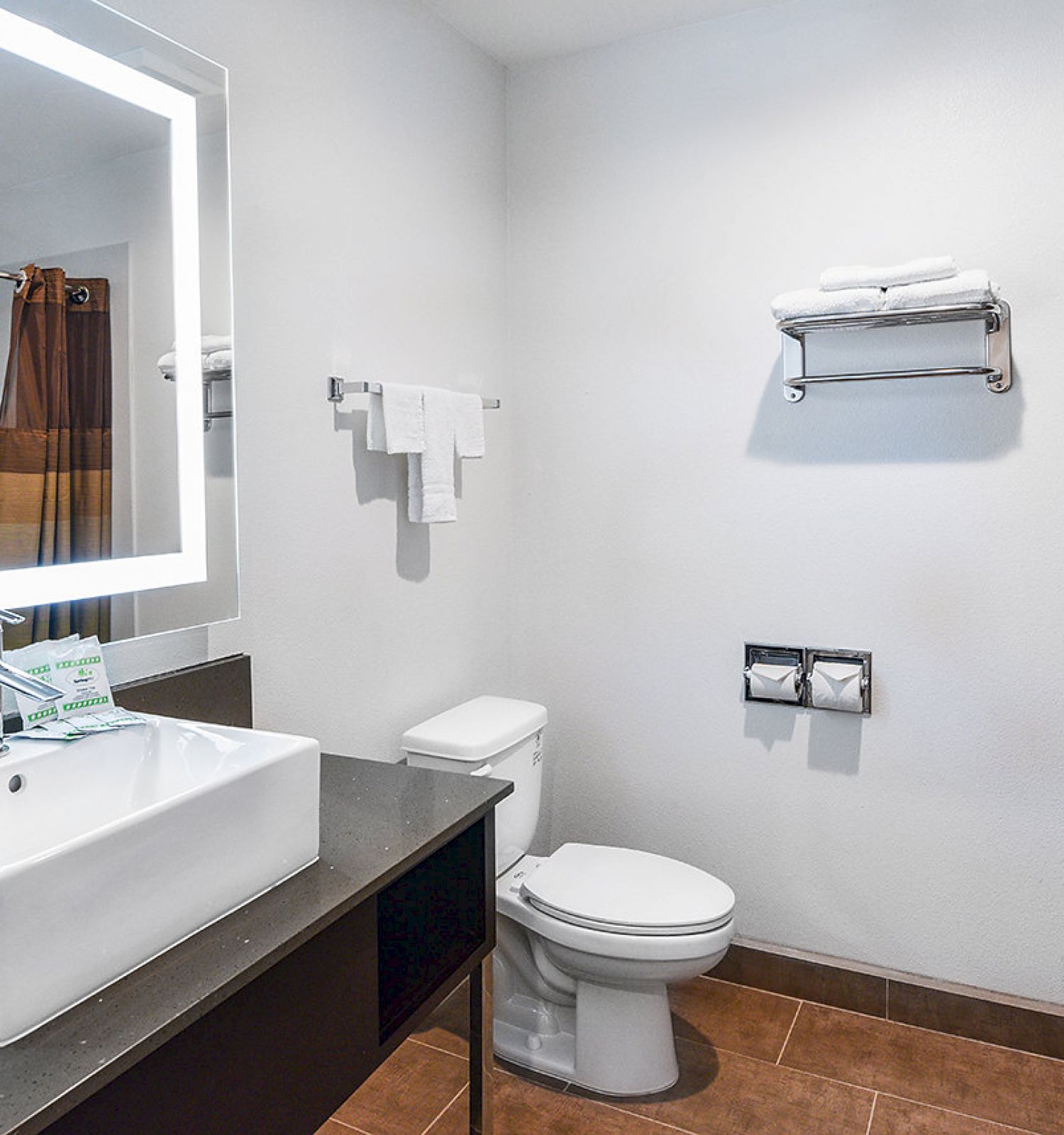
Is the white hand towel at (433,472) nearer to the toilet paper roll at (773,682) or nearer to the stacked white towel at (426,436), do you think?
the stacked white towel at (426,436)

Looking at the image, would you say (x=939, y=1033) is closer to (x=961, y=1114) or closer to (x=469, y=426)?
(x=961, y=1114)

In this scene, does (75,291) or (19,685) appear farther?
(75,291)

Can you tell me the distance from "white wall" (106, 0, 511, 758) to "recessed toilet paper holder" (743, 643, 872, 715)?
2.25 ft

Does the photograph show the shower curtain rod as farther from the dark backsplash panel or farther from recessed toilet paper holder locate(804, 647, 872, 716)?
recessed toilet paper holder locate(804, 647, 872, 716)

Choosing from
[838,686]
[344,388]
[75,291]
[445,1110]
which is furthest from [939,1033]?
[75,291]

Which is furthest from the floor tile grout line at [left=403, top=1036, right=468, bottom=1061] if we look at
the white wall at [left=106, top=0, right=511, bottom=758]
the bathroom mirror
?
the bathroom mirror

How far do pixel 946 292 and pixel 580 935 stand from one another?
4.74ft

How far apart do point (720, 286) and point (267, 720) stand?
1440mm

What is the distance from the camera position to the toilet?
1.90 meters

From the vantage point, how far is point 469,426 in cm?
222

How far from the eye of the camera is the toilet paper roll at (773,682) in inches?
89.1

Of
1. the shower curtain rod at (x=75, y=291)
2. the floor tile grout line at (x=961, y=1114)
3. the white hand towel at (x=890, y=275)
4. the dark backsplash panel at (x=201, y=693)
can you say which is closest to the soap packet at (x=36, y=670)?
the dark backsplash panel at (x=201, y=693)

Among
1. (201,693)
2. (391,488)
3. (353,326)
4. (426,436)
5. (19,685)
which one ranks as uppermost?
(353,326)

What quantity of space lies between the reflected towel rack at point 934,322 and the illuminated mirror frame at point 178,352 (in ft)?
3.96
